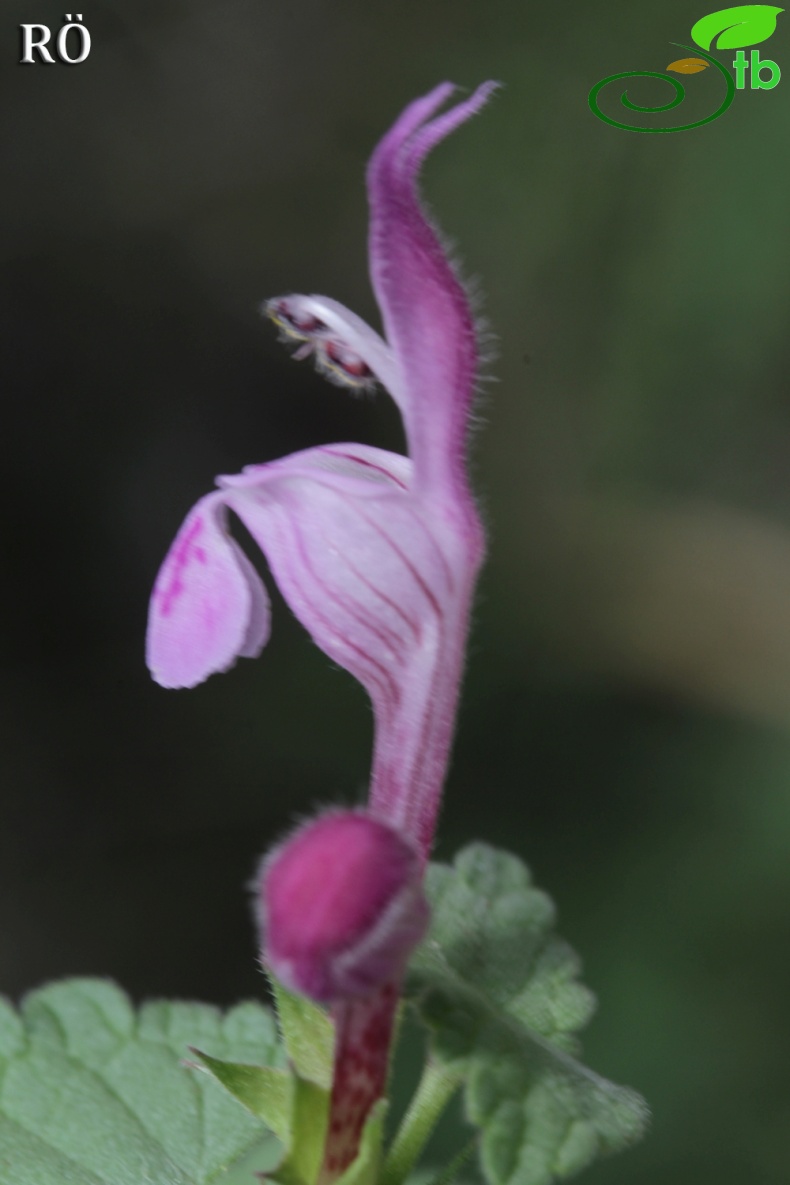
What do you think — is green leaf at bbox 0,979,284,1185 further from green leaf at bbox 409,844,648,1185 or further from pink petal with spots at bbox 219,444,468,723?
pink petal with spots at bbox 219,444,468,723

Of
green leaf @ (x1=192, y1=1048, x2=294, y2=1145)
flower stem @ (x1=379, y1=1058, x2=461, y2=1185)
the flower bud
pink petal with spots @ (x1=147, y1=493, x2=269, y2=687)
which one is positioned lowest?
flower stem @ (x1=379, y1=1058, x2=461, y2=1185)

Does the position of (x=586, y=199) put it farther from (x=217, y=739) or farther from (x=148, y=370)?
(x=217, y=739)

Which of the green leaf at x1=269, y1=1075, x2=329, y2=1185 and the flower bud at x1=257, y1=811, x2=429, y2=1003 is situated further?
the green leaf at x1=269, y1=1075, x2=329, y2=1185

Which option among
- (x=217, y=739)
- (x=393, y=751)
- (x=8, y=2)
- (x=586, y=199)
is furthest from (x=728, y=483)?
(x=393, y=751)

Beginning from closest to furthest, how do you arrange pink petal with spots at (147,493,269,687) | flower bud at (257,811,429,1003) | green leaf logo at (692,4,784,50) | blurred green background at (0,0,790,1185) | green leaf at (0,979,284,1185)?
flower bud at (257,811,429,1003)
pink petal with spots at (147,493,269,687)
green leaf at (0,979,284,1185)
green leaf logo at (692,4,784,50)
blurred green background at (0,0,790,1185)

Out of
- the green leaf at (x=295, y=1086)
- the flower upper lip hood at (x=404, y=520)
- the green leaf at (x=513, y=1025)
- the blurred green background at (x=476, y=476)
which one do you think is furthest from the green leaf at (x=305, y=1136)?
the blurred green background at (x=476, y=476)

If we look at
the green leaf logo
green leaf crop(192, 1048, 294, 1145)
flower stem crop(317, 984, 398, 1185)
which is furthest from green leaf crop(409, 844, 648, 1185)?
the green leaf logo

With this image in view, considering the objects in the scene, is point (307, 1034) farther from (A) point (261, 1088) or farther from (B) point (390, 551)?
(B) point (390, 551)

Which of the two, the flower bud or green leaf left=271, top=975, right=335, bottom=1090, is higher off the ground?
the flower bud
